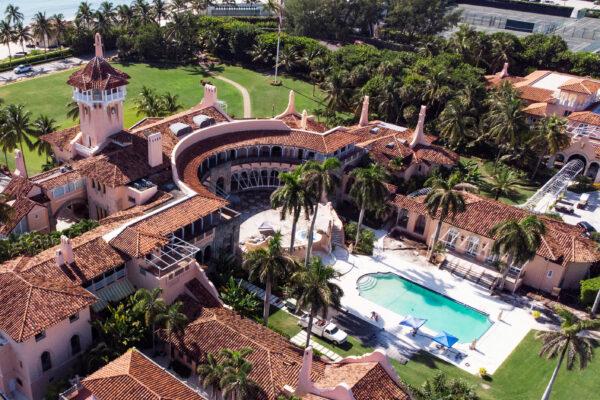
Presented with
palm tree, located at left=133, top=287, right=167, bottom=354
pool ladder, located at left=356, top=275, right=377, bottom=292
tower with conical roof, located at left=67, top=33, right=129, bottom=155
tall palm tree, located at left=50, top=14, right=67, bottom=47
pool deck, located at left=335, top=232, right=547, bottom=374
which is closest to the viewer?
palm tree, located at left=133, top=287, right=167, bottom=354

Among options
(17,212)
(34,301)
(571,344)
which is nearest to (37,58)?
(17,212)

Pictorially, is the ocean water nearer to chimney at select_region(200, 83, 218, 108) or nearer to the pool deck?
chimney at select_region(200, 83, 218, 108)

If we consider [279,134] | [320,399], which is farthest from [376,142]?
[320,399]

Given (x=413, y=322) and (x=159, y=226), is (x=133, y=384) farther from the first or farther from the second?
→ (x=413, y=322)

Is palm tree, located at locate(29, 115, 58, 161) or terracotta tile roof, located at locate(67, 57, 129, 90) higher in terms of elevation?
terracotta tile roof, located at locate(67, 57, 129, 90)

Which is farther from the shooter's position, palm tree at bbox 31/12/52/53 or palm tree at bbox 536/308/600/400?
palm tree at bbox 31/12/52/53

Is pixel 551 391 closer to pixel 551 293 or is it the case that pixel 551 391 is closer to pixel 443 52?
pixel 551 293

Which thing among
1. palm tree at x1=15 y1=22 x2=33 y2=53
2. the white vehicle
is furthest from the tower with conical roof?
palm tree at x1=15 y1=22 x2=33 y2=53
